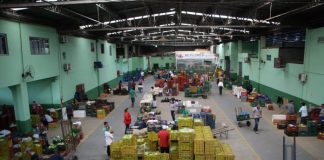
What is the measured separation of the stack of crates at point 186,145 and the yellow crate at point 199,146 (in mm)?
226

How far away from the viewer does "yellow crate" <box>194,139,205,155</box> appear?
8938 mm

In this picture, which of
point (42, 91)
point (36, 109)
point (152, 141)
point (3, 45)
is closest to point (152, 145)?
point (152, 141)

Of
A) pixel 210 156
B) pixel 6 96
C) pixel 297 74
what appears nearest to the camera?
pixel 210 156

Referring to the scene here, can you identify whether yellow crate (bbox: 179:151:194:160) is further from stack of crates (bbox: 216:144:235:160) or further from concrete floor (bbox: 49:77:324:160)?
concrete floor (bbox: 49:77:324:160)

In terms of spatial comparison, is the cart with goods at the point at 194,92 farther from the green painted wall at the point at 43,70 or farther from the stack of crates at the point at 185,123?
the stack of crates at the point at 185,123

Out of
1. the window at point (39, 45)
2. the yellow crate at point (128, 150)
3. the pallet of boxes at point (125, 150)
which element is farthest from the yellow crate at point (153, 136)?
the window at point (39, 45)

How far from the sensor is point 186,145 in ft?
30.2

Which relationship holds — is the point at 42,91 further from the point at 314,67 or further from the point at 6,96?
the point at 314,67

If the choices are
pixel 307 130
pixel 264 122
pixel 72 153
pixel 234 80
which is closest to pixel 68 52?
pixel 72 153

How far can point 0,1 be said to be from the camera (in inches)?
405

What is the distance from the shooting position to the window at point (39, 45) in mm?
14031

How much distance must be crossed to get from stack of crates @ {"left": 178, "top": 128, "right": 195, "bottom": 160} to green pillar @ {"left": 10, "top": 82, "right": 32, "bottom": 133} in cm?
843

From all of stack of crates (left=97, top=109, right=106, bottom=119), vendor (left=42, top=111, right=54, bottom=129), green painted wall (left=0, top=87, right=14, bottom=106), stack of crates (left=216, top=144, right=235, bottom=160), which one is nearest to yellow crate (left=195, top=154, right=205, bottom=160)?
stack of crates (left=216, top=144, right=235, bottom=160)

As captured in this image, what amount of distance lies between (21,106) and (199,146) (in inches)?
362
